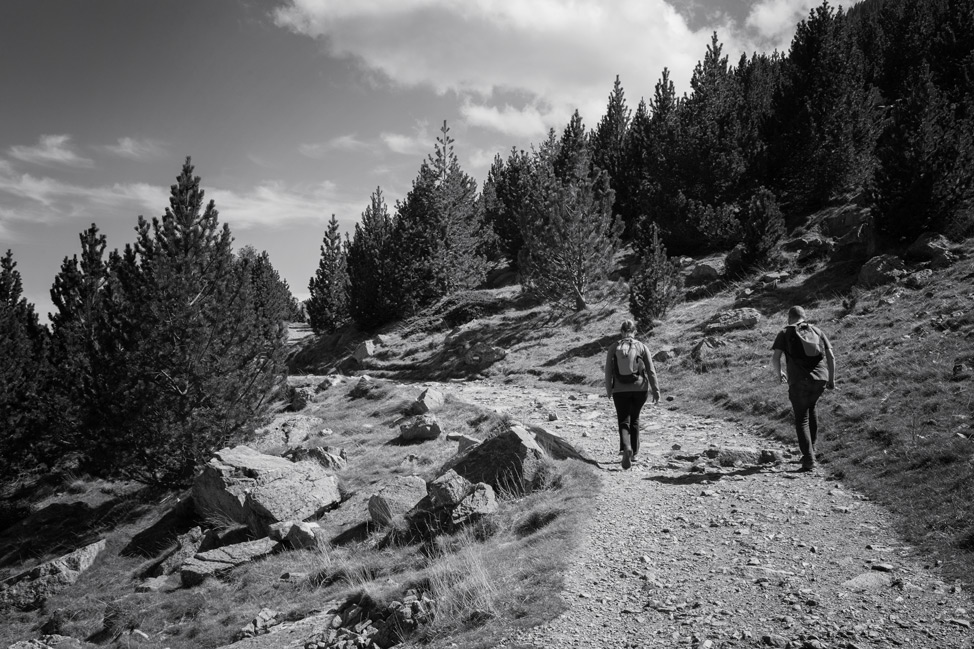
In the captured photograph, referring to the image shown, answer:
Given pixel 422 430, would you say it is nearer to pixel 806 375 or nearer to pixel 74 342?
pixel 806 375

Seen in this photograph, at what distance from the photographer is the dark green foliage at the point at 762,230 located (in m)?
23.9

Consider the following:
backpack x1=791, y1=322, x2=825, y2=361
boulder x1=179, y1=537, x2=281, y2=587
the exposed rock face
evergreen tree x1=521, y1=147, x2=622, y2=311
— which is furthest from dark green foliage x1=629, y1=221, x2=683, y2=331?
the exposed rock face

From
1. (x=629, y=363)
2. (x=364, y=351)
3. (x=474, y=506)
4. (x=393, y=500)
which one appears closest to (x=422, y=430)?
(x=393, y=500)

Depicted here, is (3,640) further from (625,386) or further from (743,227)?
(743,227)

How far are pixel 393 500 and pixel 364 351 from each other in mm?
25065

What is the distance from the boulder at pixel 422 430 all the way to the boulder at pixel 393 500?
421 cm

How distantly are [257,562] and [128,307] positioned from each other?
867cm

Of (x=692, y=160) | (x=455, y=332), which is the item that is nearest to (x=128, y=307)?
(x=455, y=332)

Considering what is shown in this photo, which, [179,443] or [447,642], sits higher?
[179,443]

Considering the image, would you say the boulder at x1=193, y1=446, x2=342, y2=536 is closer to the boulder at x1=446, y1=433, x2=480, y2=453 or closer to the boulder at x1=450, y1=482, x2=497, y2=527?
the boulder at x1=446, y1=433, x2=480, y2=453

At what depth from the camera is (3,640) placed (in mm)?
10352

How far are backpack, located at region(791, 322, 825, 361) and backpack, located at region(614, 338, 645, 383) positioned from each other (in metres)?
2.29

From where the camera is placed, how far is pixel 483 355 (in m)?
26.0

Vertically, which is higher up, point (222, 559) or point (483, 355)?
point (483, 355)
